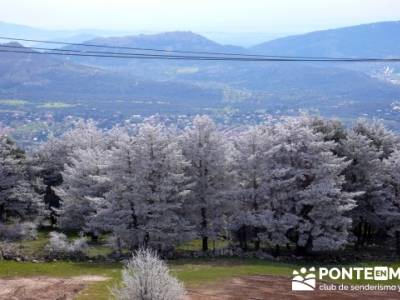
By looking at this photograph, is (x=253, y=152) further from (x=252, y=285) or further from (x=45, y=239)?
(x=45, y=239)

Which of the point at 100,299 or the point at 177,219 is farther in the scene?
the point at 177,219

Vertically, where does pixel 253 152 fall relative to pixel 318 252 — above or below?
above

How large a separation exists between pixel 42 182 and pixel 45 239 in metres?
7.04

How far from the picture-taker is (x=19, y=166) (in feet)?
155

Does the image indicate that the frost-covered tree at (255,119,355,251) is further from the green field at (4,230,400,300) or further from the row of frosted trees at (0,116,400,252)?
the green field at (4,230,400,300)

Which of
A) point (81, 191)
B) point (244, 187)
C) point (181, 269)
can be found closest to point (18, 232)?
point (81, 191)

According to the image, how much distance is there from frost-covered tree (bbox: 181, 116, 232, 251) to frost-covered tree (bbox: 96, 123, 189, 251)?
1.02 m

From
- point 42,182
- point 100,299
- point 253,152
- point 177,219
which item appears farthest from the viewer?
point 42,182

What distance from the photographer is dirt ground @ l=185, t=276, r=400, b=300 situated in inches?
982

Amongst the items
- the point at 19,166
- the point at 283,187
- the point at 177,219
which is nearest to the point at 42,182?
the point at 19,166

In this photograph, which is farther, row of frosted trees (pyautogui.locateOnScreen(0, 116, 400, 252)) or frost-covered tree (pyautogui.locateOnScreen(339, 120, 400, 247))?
frost-covered tree (pyautogui.locateOnScreen(339, 120, 400, 247))

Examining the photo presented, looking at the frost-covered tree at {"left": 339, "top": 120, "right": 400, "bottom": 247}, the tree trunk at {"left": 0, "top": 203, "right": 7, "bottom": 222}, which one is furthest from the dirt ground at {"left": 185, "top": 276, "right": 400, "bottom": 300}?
the tree trunk at {"left": 0, "top": 203, "right": 7, "bottom": 222}

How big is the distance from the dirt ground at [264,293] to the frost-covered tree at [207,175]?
369 inches

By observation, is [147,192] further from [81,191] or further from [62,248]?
[81,191]
